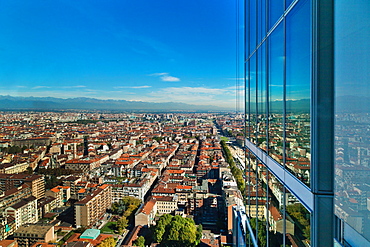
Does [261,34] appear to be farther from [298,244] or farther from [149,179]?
[149,179]

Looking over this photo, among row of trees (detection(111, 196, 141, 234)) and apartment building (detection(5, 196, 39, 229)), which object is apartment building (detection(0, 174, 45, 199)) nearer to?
apartment building (detection(5, 196, 39, 229))

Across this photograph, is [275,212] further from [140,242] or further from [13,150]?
[13,150]

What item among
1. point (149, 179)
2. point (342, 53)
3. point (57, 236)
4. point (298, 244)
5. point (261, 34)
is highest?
point (261, 34)

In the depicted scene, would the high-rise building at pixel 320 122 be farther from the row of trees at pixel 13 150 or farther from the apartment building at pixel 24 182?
the row of trees at pixel 13 150

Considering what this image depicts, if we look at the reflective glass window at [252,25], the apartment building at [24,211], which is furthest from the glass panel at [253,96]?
the apartment building at [24,211]

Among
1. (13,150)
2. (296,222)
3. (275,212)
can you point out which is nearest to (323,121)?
(296,222)

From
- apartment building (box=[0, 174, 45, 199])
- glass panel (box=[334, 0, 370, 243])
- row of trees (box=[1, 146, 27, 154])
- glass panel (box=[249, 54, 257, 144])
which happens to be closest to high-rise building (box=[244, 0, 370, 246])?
glass panel (box=[334, 0, 370, 243])

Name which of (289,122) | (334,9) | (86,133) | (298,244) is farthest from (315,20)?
(86,133)
